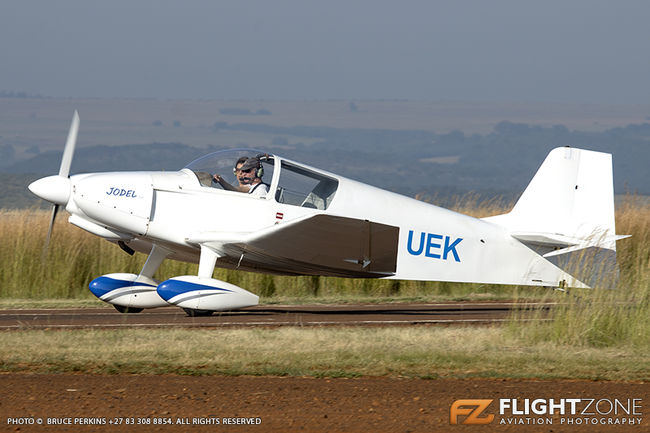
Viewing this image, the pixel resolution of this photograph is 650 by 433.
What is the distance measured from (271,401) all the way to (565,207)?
303 inches

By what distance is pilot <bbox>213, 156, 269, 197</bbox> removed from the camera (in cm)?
1171

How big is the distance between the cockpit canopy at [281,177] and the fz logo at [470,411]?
5.62 metres

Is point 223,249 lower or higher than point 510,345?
higher

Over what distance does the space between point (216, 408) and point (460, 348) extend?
3.39 meters

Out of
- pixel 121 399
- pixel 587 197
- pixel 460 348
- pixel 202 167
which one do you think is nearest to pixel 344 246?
pixel 202 167

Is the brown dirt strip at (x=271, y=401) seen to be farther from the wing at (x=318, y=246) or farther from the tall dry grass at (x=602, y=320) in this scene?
the wing at (x=318, y=246)

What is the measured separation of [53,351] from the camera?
8.66 m

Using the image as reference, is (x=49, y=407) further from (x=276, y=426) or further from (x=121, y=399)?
(x=276, y=426)

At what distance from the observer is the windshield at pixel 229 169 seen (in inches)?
462

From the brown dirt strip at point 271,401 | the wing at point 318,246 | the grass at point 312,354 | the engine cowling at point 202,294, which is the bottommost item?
the brown dirt strip at point 271,401

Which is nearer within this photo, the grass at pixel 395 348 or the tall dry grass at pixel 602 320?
the grass at pixel 395 348

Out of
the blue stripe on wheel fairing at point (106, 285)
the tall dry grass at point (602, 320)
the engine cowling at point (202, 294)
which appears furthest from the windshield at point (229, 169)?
the tall dry grass at point (602, 320)

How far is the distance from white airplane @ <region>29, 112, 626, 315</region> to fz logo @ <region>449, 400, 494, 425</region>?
15.9 feet

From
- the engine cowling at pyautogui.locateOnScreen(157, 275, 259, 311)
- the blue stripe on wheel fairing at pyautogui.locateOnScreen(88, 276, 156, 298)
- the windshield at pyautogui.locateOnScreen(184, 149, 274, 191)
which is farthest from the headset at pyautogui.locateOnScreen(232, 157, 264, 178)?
the blue stripe on wheel fairing at pyautogui.locateOnScreen(88, 276, 156, 298)
